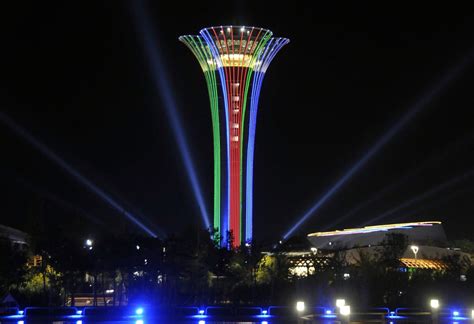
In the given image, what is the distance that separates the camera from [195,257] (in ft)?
164

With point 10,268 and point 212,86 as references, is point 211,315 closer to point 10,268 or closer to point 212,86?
point 10,268

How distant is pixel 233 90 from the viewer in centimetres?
5656

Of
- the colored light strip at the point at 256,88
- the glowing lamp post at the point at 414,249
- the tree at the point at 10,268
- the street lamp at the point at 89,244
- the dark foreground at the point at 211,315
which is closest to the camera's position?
the dark foreground at the point at 211,315

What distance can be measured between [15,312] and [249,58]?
28.8 meters

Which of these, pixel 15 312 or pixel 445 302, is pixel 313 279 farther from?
pixel 15 312

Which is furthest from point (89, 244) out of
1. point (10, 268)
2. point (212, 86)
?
point (212, 86)

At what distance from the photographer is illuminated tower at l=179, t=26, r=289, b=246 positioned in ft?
185

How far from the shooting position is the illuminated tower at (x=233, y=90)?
185 ft

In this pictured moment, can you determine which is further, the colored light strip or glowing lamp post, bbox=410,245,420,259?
glowing lamp post, bbox=410,245,420,259

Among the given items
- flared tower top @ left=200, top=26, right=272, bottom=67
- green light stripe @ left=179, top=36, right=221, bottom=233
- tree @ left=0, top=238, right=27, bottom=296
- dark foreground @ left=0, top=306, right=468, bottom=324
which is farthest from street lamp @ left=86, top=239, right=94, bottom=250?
flared tower top @ left=200, top=26, right=272, bottom=67

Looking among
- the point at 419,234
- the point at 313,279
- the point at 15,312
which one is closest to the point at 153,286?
the point at 313,279

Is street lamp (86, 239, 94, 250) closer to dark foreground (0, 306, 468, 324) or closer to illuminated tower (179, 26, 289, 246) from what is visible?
illuminated tower (179, 26, 289, 246)

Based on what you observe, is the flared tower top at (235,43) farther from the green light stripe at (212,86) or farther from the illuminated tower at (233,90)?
the green light stripe at (212,86)

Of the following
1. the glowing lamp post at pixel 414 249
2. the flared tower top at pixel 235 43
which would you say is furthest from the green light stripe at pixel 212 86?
the glowing lamp post at pixel 414 249
